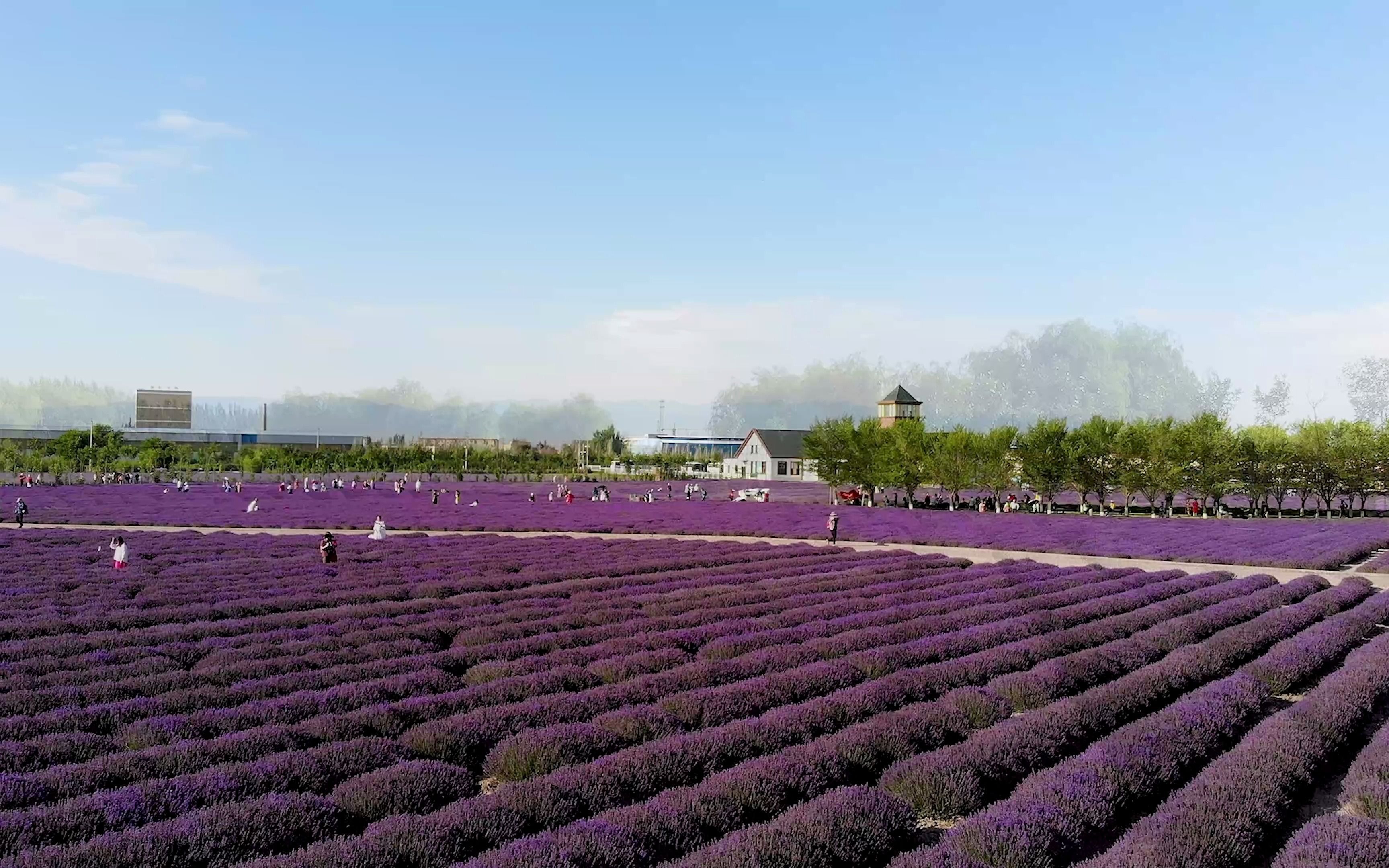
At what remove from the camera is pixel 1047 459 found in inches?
2603

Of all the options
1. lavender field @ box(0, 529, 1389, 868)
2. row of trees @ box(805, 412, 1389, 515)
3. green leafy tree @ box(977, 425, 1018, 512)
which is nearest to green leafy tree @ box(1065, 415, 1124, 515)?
row of trees @ box(805, 412, 1389, 515)

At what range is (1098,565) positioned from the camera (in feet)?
106

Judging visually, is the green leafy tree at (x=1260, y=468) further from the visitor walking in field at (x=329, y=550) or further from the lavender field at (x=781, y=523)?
the visitor walking in field at (x=329, y=550)

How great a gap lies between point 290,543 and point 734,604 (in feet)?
64.5

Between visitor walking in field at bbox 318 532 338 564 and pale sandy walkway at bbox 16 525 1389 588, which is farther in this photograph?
pale sandy walkway at bbox 16 525 1389 588

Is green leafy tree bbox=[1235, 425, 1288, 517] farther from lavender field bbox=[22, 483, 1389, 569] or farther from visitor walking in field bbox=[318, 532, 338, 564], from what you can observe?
visitor walking in field bbox=[318, 532, 338, 564]

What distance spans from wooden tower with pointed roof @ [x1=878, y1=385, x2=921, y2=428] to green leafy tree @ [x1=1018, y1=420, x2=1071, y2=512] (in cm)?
3394

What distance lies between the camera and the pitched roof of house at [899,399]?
335 ft

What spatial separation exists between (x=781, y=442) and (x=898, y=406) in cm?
1969

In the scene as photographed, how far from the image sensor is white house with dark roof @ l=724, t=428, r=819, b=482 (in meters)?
116

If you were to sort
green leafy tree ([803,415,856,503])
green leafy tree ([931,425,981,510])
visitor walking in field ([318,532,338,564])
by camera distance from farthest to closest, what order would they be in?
green leafy tree ([803,415,856,503]) → green leafy tree ([931,425,981,510]) → visitor walking in field ([318,532,338,564])

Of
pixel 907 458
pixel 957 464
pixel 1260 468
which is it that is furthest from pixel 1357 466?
pixel 907 458

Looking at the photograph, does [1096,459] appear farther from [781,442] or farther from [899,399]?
[781,442]

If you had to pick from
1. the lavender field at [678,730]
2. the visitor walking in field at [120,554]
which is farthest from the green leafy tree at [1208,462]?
the visitor walking in field at [120,554]
